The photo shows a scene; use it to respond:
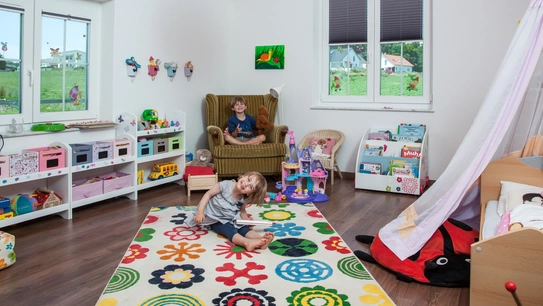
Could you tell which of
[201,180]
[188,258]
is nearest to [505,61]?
[188,258]

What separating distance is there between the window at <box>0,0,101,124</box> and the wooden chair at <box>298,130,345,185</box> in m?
2.36

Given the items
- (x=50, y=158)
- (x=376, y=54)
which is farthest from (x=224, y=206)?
(x=376, y=54)

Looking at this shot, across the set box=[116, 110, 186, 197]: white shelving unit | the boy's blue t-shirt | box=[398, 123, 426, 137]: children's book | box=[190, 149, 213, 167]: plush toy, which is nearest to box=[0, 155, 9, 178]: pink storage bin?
box=[116, 110, 186, 197]: white shelving unit

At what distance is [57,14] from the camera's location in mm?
4117

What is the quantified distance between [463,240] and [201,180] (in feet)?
8.60

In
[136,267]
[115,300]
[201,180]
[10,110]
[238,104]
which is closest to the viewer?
[115,300]

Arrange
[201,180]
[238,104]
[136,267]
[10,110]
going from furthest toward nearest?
[238,104]
[201,180]
[10,110]
[136,267]

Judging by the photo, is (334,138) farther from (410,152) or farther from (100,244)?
(100,244)

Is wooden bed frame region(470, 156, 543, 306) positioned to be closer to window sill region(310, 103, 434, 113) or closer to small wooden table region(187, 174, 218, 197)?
small wooden table region(187, 174, 218, 197)

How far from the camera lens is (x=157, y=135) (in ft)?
16.4

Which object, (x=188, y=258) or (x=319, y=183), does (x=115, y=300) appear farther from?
(x=319, y=183)

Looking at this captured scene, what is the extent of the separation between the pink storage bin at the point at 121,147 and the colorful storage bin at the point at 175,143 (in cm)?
57

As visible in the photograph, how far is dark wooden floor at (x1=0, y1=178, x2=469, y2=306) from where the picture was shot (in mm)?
2428

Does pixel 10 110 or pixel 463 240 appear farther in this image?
pixel 10 110
